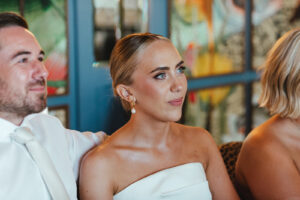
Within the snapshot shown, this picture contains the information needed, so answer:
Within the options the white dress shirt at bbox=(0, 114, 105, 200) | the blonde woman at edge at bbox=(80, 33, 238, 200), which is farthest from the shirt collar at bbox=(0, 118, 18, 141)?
the blonde woman at edge at bbox=(80, 33, 238, 200)

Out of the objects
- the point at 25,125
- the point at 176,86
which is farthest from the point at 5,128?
the point at 176,86

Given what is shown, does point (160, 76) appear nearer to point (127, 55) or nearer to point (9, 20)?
point (127, 55)

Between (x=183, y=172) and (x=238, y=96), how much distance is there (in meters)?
3.57

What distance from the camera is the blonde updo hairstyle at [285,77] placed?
2150 millimetres

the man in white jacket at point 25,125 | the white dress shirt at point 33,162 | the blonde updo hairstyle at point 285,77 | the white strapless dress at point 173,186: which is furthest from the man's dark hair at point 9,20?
the blonde updo hairstyle at point 285,77

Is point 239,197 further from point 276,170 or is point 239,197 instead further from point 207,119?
point 207,119

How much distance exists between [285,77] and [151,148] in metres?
0.81

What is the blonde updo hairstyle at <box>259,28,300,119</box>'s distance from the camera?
2.15 metres

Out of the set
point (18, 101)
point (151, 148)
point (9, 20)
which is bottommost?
point (151, 148)

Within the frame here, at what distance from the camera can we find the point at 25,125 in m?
1.88

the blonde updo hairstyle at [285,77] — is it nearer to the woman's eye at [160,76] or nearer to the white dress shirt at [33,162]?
the woman's eye at [160,76]

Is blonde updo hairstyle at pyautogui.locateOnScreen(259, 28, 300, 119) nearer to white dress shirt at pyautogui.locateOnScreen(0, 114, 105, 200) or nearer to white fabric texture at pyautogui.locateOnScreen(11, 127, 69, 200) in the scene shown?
white dress shirt at pyautogui.locateOnScreen(0, 114, 105, 200)

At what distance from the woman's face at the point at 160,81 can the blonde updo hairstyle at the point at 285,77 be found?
1.82 ft

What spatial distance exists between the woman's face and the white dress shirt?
0.43 m
